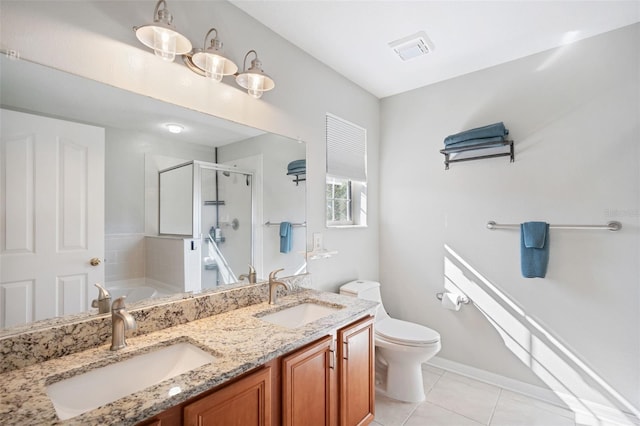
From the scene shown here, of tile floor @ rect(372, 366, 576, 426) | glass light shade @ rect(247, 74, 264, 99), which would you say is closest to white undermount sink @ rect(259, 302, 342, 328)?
tile floor @ rect(372, 366, 576, 426)

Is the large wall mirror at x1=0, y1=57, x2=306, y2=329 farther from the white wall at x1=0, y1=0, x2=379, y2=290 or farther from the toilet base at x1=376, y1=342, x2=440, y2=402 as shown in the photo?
the toilet base at x1=376, y1=342, x2=440, y2=402

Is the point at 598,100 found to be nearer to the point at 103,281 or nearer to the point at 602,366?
the point at 602,366

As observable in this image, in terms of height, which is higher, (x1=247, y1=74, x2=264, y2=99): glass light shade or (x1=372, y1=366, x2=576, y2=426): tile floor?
(x1=247, y1=74, x2=264, y2=99): glass light shade

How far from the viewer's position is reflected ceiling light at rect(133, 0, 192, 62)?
118cm

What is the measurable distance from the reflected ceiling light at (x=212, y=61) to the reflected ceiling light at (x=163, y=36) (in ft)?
0.34

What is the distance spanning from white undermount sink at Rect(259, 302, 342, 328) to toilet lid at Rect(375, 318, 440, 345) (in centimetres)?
69

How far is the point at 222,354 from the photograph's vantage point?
40.8 inches

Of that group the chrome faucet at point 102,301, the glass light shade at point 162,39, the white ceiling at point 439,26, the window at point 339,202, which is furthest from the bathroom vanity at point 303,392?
the white ceiling at point 439,26

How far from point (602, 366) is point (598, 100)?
1783mm

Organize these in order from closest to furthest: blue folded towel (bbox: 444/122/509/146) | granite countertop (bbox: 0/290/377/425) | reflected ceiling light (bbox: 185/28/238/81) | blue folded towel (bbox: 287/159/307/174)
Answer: granite countertop (bbox: 0/290/377/425) < reflected ceiling light (bbox: 185/28/238/81) < blue folded towel (bbox: 287/159/307/174) < blue folded towel (bbox: 444/122/509/146)

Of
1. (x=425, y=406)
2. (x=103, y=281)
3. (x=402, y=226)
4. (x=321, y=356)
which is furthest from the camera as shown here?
(x=402, y=226)

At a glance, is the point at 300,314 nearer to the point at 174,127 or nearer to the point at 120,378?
the point at 120,378

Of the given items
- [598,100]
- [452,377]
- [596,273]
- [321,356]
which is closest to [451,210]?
[596,273]

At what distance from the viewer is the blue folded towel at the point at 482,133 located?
2.16m
